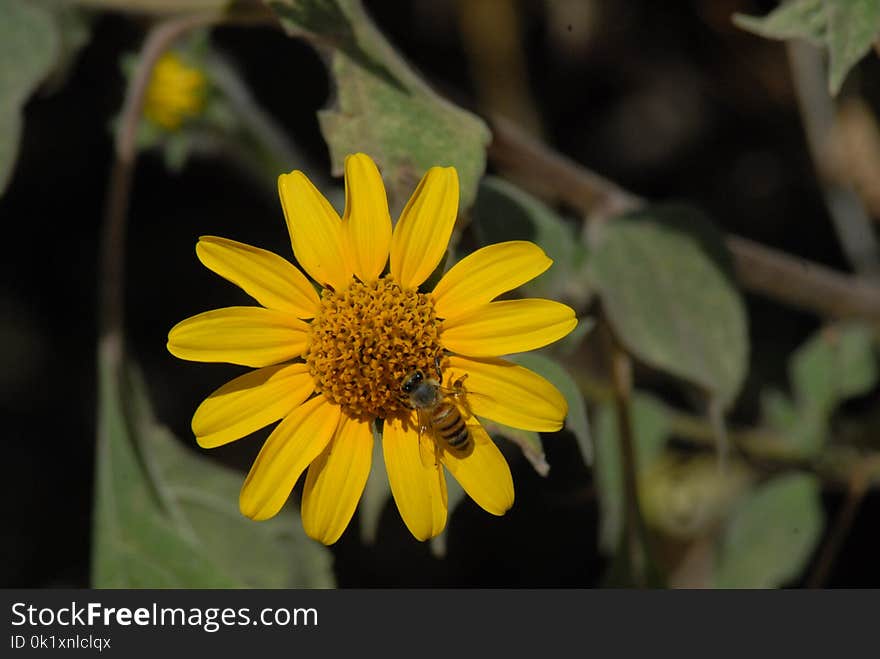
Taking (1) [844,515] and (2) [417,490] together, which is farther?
(1) [844,515]

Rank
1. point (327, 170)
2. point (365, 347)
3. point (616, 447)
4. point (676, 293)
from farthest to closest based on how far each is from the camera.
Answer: point (327, 170)
point (616, 447)
point (676, 293)
point (365, 347)

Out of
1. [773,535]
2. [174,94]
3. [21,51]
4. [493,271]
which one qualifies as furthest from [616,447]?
[21,51]

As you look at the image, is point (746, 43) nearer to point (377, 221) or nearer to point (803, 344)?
point (803, 344)

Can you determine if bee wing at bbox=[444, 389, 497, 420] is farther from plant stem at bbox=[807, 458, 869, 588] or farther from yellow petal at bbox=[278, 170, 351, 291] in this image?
plant stem at bbox=[807, 458, 869, 588]

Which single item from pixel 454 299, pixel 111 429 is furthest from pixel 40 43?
pixel 454 299

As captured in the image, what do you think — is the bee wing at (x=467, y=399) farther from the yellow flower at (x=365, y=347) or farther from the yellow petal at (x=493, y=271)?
the yellow petal at (x=493, y=271)

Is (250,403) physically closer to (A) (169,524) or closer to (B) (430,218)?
(B) (430,218)
